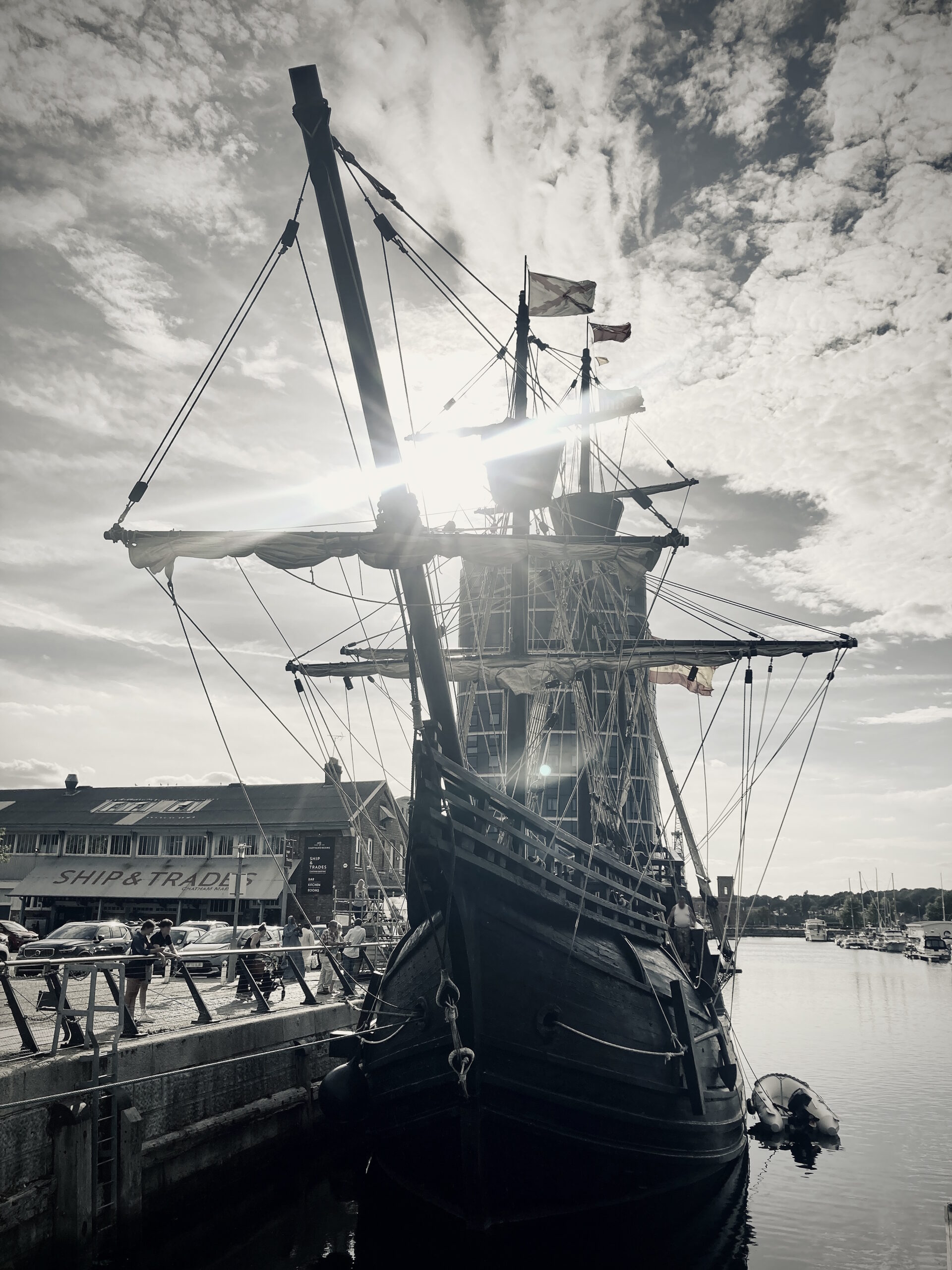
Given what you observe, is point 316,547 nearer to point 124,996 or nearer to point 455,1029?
point 124,996

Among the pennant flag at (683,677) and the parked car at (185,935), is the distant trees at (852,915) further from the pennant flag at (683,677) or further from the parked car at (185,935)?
the parked car at (185,935)

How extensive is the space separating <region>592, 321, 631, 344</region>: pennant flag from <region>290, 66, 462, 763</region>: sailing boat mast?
15.8m

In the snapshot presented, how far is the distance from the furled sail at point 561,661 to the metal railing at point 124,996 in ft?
21.8

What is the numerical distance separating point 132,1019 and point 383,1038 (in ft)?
10.1

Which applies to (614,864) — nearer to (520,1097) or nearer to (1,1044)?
(520,1097)

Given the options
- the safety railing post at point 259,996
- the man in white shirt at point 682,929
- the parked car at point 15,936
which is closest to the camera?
the safety railing post at point 259,996

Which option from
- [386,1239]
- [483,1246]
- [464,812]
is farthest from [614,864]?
[386,1239]

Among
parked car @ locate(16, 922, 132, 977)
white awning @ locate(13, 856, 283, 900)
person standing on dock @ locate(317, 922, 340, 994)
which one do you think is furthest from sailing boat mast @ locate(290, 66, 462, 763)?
white awning @ locate(13, 856, 283, 900)

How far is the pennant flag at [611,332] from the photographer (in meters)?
24.9

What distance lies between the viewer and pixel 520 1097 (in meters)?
9.58

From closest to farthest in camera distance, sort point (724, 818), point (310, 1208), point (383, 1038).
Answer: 1. point (383, 1038)
2. point (310, 1208)
3. point (724, 818)

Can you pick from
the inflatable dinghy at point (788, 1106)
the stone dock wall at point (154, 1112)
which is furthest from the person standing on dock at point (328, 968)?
the inflatable dinghy at point (788, 1106)

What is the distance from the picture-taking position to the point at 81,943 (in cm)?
1811

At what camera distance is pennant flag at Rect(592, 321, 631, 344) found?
24938 mm
